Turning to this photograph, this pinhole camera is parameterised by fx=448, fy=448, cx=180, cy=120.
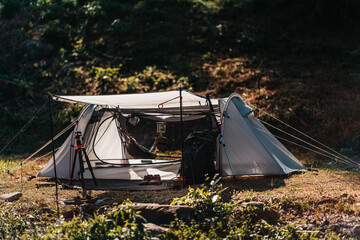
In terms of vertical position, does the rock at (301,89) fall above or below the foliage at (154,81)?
below

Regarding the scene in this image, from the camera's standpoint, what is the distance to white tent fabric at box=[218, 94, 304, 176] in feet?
24.3

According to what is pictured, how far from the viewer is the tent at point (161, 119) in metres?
7.46

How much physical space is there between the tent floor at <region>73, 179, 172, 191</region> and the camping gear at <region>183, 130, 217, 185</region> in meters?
0.42

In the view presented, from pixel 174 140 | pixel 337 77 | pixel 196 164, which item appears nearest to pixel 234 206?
pixel 196 164

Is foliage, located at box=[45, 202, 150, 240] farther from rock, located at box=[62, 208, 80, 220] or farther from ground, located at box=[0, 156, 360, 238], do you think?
ground, located at box=[0, 156, 360, 238]

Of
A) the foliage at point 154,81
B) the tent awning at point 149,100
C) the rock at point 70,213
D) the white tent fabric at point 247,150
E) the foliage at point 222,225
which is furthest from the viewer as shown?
the foliage at point 154,81

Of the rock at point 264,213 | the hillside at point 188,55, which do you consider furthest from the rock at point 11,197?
the hillside at point 188,55

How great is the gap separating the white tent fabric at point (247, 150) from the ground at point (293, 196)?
183mm

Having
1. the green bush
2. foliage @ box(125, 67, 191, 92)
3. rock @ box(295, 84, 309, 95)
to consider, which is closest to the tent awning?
rock @ box(295, 84, 309, 95)

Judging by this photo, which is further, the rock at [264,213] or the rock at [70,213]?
the rock at [70,213]

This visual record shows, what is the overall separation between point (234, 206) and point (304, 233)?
2.94ft

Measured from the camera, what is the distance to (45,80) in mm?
14656

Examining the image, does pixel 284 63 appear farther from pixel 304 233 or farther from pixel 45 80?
pixel 304 233

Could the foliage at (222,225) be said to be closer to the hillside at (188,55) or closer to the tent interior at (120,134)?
the tent interior at (120,134)
